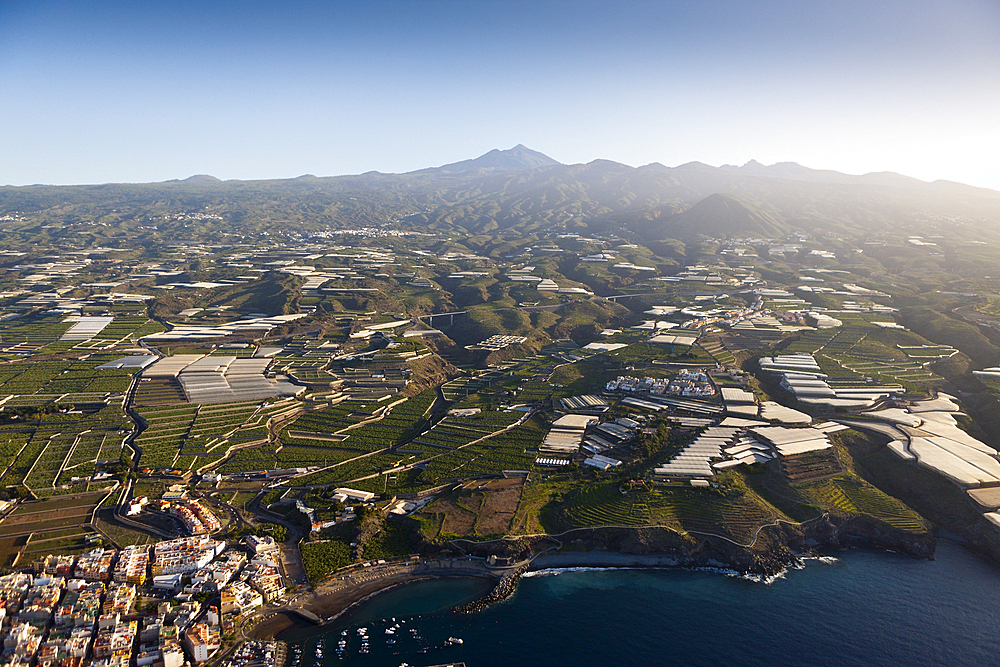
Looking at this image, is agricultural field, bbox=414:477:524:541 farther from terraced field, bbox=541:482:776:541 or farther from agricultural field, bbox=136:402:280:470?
agricultural field, bbox=136:402:280:470

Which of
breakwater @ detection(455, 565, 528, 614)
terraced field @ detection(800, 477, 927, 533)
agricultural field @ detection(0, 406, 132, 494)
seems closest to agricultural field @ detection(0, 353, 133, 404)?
agricultural field @ detection(0, 406, 132, 494)

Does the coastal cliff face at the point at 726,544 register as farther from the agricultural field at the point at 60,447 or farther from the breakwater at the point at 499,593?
the agricultural field at the point at 60,447

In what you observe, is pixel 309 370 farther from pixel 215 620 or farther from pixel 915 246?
pixel 915 246

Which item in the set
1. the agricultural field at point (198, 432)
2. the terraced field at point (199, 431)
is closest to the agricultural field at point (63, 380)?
the agricultural field at point (198, 432)

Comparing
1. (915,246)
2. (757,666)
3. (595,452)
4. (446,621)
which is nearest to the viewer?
(757,666)

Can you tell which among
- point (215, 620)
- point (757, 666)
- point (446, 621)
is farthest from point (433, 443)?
point (757, 666)

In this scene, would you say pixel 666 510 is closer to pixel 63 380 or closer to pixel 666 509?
pixel 666 509
